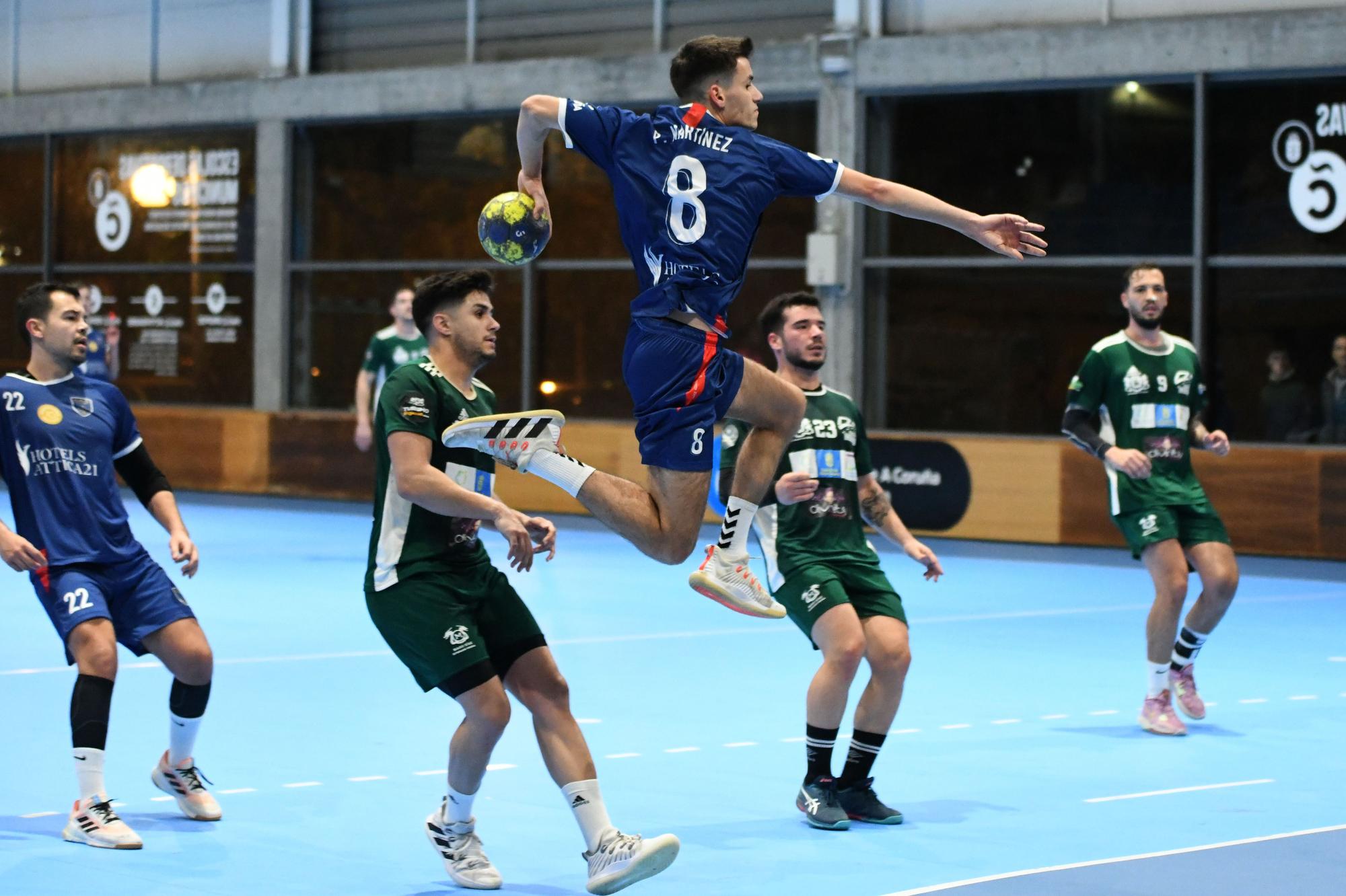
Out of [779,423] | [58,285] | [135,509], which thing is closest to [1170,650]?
[779,423]

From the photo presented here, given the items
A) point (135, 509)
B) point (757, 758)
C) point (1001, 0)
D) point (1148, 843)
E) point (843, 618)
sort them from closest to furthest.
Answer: point (1148, 843)
point (843, 618)
point (757, 758)
point (1001, 0)
point (135, 509)

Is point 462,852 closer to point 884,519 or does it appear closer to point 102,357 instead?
point 884,519

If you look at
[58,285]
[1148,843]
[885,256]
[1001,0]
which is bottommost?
[1148,843]

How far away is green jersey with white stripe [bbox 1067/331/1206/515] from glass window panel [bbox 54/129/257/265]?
15375mm

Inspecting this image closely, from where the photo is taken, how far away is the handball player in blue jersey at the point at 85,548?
20.6 ft

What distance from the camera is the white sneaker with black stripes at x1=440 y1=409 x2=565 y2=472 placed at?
5605 mm

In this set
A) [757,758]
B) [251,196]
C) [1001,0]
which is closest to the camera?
[757,758]

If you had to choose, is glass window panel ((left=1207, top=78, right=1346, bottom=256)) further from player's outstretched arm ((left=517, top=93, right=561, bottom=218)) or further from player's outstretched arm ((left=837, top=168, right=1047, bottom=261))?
player's outstretched arm ((left=517, top=93, right=561, bottom=218))

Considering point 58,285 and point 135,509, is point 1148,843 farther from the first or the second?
point 135,509

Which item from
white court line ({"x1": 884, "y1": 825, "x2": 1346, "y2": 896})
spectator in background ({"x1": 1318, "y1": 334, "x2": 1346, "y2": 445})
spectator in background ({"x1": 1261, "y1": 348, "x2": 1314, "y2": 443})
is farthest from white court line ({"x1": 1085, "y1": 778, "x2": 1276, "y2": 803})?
spectator in background ({"x1": 1261, "y1": 348, "x2": 1314, "y2": 443})

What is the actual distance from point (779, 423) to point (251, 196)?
1727cm

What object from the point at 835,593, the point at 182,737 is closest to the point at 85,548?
the point at 182,737

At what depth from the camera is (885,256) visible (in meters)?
18.4

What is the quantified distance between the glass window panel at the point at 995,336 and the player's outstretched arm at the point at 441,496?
1234 centimetres
